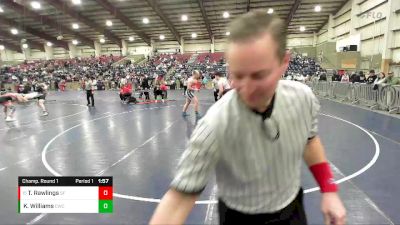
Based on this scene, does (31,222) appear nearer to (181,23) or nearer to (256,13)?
(256,13)

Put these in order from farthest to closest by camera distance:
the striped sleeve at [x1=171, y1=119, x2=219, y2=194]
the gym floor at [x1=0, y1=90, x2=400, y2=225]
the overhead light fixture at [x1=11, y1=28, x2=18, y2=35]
→ the overhead light fixture at [x1=11, y1=28, x2=18, y2=35] < the gym floor at [x1=0, y1=90, x2=400, y2=225] < the striped sleeve at [x1=171, y1=119, x2=219, y2=194]

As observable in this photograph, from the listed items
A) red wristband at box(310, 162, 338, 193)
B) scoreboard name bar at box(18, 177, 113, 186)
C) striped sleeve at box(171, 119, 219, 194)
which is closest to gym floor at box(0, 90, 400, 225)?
scoreboard name bar at box(18, 177, 113, 186)

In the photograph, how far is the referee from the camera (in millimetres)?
967

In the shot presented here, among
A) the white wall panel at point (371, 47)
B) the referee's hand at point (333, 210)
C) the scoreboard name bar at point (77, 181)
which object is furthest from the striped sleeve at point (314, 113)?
the white wall panel at point (371, 47)

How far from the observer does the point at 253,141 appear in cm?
A: 111

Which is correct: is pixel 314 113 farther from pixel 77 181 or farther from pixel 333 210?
pixel 77 181

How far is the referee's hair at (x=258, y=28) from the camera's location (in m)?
0.95

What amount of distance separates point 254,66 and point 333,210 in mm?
893

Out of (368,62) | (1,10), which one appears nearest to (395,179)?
(368,62)

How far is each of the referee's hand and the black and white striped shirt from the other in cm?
22

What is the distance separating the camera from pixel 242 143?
3.59ft
